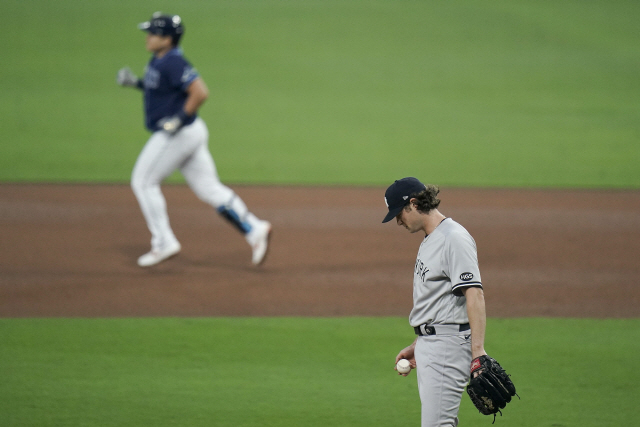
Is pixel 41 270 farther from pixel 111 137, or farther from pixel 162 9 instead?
pixel 162 9

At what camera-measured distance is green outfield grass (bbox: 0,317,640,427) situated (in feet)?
16.5

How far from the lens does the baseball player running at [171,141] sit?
7559 millimetres

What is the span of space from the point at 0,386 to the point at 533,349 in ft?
13.0

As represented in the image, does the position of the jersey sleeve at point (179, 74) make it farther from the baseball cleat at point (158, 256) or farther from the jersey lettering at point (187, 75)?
the baseball cleat at point (158, 256)

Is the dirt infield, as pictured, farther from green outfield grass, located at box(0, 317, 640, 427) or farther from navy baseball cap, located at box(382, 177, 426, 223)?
navy baseball cap, located at box(382, 177, 426, 223)

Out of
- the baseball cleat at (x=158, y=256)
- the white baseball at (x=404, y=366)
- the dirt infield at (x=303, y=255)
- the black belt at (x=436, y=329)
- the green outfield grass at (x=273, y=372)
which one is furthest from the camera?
the baseball cleat at (x=158, y=256)

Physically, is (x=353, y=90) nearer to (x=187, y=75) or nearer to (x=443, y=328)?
(x=187, y=75)

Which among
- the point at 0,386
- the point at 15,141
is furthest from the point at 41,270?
the point at 15,141

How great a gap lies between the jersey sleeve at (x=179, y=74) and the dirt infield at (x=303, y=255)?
1932 mm

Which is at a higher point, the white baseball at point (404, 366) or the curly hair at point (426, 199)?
the curly hair at point (426, 199)

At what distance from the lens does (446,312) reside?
3.74 metres

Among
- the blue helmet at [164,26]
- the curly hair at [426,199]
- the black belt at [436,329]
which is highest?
the blue helmet at [164,26]

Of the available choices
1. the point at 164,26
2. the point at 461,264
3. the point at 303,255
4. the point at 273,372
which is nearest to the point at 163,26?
the point at 164,26

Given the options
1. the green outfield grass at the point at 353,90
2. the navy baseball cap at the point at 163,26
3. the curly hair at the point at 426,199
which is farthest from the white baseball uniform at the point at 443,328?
the green outfield grass at the point at 353,90
